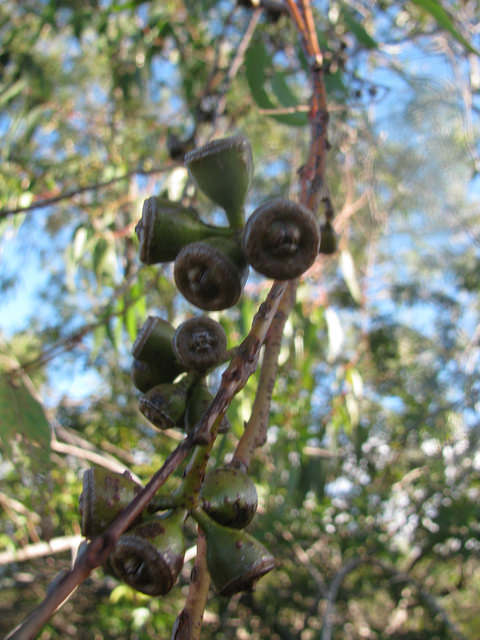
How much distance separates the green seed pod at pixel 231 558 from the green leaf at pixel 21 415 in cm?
78

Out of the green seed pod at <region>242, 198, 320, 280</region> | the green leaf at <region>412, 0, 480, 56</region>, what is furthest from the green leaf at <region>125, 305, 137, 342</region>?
the green seed pod at <region>242, 198, 320, 280</region>

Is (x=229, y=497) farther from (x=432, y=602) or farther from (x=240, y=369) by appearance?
(x=432, y=602)

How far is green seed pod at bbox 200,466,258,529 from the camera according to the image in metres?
0.65

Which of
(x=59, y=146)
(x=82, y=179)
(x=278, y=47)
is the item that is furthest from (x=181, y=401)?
(x=59, y=146)

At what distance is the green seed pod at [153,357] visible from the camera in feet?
2.85

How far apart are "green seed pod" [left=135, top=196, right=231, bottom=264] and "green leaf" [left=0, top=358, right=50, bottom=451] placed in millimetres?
722

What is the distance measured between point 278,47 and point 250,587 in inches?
114

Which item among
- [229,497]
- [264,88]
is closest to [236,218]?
[229,497]

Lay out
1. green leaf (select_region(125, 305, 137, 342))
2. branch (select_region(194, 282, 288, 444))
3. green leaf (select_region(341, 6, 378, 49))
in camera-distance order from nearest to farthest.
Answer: branch (select_region(194, 282, 288, 444)) → green leaf (select_region(341, 6, 378, 49)) → green leaf (select_region(125, 305, 137, 342))

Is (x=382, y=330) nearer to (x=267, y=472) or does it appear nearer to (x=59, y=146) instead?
(x=267, y=472)

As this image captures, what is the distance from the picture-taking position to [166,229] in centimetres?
78

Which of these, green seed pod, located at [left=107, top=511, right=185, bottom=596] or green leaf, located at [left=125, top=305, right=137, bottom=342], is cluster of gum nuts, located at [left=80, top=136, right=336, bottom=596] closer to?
green seed pod, located at [left=107, top=511, right=185, bottom=596]

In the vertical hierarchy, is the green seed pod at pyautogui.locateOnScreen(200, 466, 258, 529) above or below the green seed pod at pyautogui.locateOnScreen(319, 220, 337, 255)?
above

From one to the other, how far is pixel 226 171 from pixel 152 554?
0.54m
